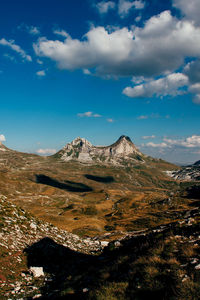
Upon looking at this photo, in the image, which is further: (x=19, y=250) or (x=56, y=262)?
(x=56, y=262)

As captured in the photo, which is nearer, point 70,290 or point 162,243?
point 70,290

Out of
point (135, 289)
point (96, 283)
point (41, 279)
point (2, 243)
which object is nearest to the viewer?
point (135, 289)

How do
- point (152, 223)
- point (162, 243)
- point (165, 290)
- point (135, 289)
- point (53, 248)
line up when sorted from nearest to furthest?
point (165, 290)
point (135, 289)
point (162, 243)
point (53, 248)
point (152, 223)

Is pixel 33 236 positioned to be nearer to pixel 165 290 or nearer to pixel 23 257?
pixel 23 257

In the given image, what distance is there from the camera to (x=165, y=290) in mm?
10078

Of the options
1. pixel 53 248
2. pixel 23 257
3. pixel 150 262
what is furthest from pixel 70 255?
pixel 150 262

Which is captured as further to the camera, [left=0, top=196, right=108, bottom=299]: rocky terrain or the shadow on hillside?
the shadow on hillside

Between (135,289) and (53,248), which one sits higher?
(135,289)

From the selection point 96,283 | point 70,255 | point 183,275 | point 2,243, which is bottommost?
point 70,255

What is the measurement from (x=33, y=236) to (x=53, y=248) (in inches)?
141

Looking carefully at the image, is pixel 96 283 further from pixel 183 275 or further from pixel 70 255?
pixel 70 255

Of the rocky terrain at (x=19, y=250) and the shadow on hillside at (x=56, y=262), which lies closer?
the rocky terrain at (x=19, y=250)

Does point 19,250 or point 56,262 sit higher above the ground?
point 19,250

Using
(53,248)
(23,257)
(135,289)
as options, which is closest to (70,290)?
(135,289)
